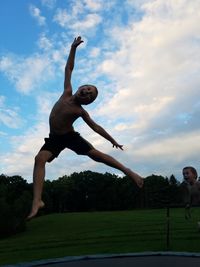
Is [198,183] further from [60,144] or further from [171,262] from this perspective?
[60,144]

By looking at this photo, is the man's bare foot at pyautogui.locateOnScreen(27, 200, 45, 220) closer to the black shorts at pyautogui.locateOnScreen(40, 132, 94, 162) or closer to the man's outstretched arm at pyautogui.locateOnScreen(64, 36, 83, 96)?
the black shorts at pyautogui.locateOnScreen(40, 132, 94, 162)

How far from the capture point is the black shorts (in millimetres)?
4398

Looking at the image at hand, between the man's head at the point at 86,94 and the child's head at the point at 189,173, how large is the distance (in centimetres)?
178

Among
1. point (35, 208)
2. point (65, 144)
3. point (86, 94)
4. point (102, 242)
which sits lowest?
point (102, 242)

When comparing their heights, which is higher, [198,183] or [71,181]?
[71,181]

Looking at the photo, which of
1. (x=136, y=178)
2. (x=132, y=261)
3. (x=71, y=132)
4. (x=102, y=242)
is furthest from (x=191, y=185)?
(x=102, y=242)

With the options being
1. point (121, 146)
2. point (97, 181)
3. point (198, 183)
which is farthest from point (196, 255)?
point (97, 181)

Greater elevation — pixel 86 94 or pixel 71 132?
pixel 86 94

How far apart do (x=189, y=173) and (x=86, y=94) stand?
1.92m

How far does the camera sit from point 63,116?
440cm

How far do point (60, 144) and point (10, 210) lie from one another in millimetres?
20440

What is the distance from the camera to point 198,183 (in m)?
5.97

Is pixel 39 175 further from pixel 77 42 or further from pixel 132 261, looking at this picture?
pixel 132 261

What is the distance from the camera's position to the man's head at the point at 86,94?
437 centimetres
